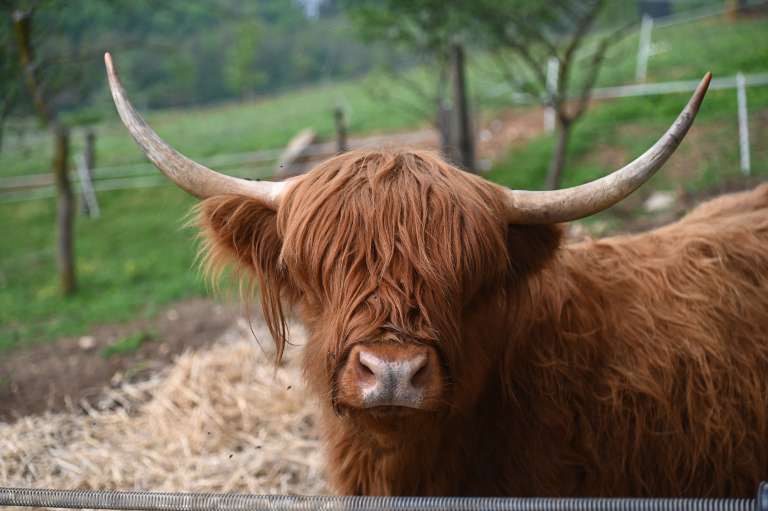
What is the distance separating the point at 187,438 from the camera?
4.38 m

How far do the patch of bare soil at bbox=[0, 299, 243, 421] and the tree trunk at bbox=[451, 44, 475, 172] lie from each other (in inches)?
196

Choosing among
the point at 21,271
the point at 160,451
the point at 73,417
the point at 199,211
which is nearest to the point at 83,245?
the point at 21,271

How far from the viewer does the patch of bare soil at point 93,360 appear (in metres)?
5.27

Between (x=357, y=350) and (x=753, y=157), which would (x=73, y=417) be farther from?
(x=753, y=157)

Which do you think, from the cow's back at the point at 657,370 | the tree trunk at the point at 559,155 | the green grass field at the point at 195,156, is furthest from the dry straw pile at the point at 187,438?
the tree trunk at the point at 559,155

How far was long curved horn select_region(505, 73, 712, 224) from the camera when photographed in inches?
84.7

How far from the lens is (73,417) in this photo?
4828 millimetres

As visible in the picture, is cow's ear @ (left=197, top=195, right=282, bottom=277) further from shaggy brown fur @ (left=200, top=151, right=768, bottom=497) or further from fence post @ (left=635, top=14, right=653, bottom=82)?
fence post @ (left=635, top=14, right=653, bottom=82)

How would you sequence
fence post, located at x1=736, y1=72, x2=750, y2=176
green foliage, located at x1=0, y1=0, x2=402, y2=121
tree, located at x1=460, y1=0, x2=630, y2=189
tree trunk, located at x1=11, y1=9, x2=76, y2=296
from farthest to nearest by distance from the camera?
fence post, located at x1=736, y1=72, x2=750, y2=176
green foliage, located at x1=0, y1=0, x2=402, y2=121
tree, located at x1=460, y1=0, x2=630, y2=189
tree trunk, located at x1=11, y1=9, x2=76, y2=296

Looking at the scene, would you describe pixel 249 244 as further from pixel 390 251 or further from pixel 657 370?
pixel 657 370

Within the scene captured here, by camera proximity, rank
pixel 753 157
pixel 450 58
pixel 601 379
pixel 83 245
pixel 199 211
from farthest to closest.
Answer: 1. pixel 83 245
2. pixel 450 58
3. pixel 753 157
4. pixel 601 379
5. pixel 199 211

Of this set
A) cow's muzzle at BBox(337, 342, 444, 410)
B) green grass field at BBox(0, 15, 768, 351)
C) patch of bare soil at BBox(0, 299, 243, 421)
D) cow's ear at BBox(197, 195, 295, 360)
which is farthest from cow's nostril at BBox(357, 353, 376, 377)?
patch of bare soil at BBox(0, 299, 243, 421)

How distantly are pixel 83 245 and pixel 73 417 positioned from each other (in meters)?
8.28

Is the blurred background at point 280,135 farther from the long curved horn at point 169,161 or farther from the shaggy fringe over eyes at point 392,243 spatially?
the shaggy fringe over eyes at point 392,243
